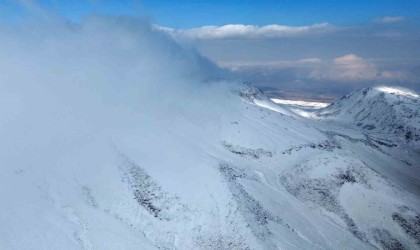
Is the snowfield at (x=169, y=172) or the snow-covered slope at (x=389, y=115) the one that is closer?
the snowfield at (x=169, y=172)

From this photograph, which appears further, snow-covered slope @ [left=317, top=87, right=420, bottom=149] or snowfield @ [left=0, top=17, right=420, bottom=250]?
snow-covered slope @ [left=317, top=87, right=420, bottom=149]

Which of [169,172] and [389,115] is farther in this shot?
[389,115]

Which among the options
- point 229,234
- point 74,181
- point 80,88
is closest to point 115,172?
point 74,181
